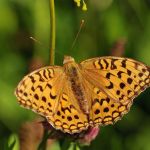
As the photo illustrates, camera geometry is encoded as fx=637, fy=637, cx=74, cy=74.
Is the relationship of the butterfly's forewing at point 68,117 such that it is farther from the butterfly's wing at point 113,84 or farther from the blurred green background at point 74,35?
the blurred green background at point 74,35

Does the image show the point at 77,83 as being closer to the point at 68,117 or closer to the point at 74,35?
the point at 68,117

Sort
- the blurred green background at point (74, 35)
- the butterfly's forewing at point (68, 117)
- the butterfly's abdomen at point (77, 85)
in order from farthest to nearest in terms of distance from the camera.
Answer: the blurred green background at point (74, 35), the butterfly's abdomen at point (77, 85), the butterfly's forewing at point (68, 117)

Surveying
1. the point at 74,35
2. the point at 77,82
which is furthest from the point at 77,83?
the point at 74,35

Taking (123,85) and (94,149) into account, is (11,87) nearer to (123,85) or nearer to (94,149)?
(94,149)

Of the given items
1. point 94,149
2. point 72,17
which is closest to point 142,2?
point 72,17

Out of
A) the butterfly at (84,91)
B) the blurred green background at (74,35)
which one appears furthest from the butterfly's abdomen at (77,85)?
the blurred green background at (74,35)

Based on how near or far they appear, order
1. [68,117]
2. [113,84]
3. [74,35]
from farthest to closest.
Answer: [74,35] → [113,84] → [68,117]
